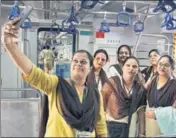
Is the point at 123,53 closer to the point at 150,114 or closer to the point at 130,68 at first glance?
the point at 130,68

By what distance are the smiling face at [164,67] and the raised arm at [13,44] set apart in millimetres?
958

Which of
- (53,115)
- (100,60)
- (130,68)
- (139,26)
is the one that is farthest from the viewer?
(139,26)

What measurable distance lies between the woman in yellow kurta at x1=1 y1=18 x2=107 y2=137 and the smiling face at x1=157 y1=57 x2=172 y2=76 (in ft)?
1.80

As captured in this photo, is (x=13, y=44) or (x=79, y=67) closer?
(x=13, y=44)

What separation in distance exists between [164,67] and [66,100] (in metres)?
0.79

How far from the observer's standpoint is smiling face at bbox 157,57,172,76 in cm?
177

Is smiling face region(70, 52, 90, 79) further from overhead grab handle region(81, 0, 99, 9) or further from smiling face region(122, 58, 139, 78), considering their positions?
overhead grab handle region(81, 0, 99, 9)

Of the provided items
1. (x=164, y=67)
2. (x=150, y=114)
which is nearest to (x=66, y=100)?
(x=150, y=114)

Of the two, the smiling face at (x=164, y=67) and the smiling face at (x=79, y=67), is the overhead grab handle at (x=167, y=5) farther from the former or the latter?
the smiling face at (x=79, y=67)

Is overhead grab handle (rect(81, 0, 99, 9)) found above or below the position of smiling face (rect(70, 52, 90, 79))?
above

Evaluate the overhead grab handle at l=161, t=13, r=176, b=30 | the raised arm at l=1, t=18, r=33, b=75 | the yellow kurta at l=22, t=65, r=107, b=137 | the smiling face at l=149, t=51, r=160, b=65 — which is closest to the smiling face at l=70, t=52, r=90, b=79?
the yellow kurta at l=22, t=65, r=107, b=137

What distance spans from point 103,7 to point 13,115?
5.71 feet

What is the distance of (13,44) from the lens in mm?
953

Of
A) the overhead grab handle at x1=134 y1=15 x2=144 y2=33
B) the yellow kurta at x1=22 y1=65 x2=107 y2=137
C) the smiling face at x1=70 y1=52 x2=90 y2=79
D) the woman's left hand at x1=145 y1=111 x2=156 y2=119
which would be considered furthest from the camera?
the overhead grab handle at x1=134 y1=15 x2=144 y2=33
